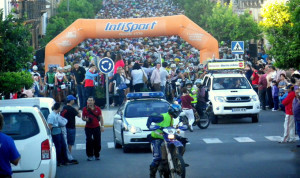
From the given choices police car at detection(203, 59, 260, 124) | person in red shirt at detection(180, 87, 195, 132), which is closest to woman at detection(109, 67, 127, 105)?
police car at detection(203, 59, 260, 124)

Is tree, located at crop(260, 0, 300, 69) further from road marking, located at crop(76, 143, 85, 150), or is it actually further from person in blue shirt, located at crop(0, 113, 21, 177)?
person in blue shirt, located at crop(0, 113, 21, 177)

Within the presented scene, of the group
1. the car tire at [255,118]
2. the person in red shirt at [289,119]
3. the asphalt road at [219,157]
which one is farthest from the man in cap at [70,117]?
the car tire at [255,118]

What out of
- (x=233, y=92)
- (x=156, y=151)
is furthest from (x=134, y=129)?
(x=233, y=92)

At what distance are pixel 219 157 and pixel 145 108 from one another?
271cm

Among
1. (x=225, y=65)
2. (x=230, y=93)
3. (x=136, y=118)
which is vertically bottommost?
(x=136, y=118)

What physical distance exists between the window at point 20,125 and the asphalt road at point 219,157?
3.03 meters

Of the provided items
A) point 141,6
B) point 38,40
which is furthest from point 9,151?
point 141,6

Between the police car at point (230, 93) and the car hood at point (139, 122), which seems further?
the police car at point (230, 93)

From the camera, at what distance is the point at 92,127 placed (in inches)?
763

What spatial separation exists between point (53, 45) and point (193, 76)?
6590mm

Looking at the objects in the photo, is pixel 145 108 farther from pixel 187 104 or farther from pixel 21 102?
pixel 21 102

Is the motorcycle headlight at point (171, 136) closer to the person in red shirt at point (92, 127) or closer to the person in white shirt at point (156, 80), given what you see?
the person in red shirt at point (92, 127)

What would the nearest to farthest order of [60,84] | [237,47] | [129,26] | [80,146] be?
1. [80,146]
2. [60,84]
3. [129,26]
4. [237,47]

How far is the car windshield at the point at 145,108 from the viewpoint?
69.3ft
